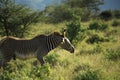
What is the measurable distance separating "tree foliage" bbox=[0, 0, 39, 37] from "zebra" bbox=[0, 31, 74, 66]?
8.49 meters

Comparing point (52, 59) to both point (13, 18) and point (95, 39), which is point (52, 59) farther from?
point (13, 18)

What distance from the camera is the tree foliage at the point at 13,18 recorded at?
18.8 meters

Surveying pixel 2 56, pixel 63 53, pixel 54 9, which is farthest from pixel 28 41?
pixel 54 9

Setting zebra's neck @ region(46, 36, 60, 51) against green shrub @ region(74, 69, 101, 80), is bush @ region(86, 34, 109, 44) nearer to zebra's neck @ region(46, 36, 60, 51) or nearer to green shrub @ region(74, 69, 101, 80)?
zebra's neck @ region(46, 36, 60, 51)

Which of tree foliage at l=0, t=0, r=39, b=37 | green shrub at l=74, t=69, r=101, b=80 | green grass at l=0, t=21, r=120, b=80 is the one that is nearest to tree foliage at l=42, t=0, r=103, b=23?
tree foliage at l=0, t=0, r=39, b=37

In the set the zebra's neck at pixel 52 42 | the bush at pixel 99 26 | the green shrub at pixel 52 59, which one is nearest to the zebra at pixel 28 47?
the zebra's neck at pixel 52 42

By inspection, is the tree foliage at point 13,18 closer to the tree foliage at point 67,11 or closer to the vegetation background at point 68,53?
the vegetation background at point 68,53

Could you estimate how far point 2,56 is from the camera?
9.85m

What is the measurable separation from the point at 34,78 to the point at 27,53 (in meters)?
1.65

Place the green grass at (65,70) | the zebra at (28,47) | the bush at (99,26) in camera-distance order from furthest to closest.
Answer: the bush at (99,26), the zebra at (28,47), the green grass at (65,70)

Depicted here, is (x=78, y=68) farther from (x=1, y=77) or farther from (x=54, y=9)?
(x=54, y=9)

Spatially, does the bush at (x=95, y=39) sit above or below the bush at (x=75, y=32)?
below

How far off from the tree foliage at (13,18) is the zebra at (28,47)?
8487mm

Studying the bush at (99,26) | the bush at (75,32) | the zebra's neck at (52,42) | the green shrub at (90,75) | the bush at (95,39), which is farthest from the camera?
the bush at (99,26)
